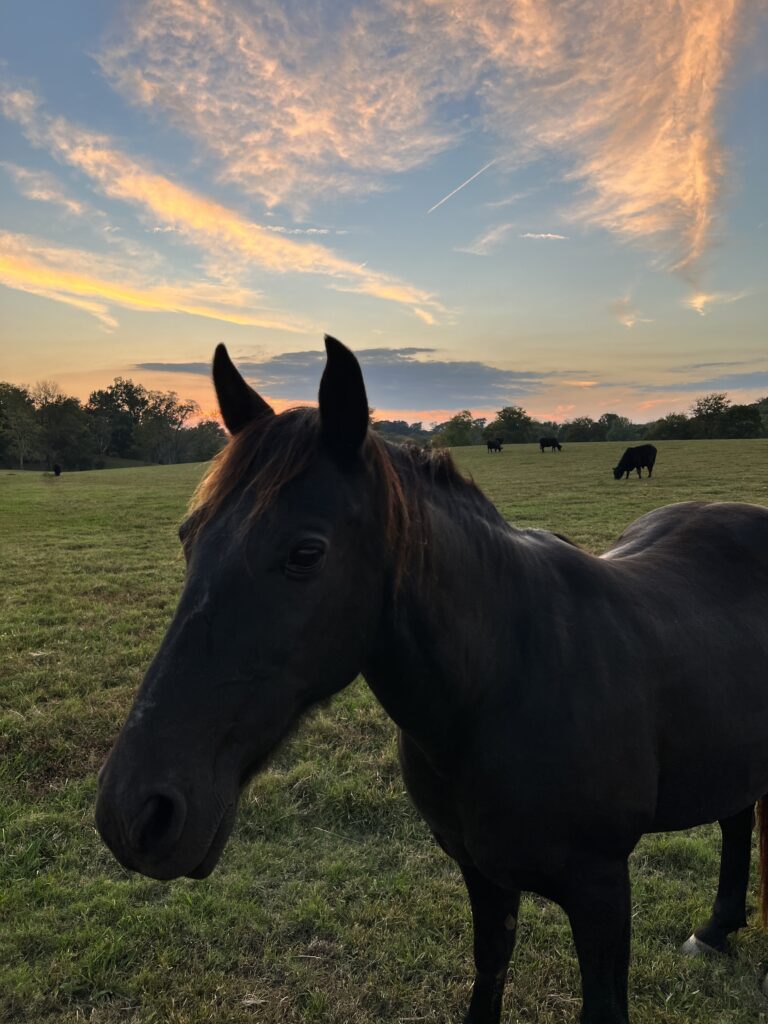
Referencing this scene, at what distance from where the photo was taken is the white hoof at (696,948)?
3102 mm

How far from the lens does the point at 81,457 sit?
7575 centimetres

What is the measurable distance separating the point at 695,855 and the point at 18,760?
16.7ft

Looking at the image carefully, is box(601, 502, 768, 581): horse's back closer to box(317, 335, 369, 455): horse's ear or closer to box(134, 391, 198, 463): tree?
box(317, 335, 369, 455): horse's ear

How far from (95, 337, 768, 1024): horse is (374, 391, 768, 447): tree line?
187ft

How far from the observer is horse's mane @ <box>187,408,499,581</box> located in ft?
5.06

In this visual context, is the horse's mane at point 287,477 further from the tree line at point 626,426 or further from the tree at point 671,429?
the tree at point 671,429

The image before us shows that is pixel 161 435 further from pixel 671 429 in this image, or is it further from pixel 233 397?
pixel 233 397

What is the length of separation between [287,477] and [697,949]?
345 cm

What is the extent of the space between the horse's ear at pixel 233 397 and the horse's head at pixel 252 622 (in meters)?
0.24

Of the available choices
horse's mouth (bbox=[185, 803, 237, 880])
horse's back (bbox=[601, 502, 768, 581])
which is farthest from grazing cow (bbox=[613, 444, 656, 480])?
horse's mouth (bbox=[185, 803, 237, 880])

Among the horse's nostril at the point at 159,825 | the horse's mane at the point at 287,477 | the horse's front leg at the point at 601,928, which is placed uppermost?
the horse's mane at the point at 287,477

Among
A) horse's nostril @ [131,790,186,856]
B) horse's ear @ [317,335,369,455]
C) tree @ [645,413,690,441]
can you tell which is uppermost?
tree @ [645,413,690,441]

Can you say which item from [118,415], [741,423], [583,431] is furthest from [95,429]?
[741,423]

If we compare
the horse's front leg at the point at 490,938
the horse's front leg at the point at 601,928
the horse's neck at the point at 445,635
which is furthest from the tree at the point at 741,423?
the horse's neck at the point at 445,635
